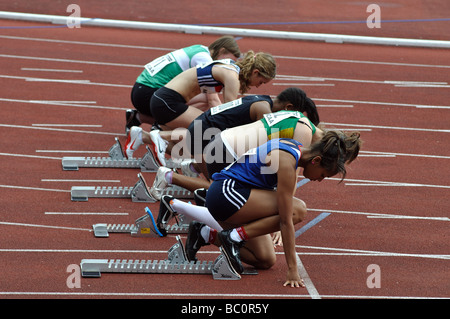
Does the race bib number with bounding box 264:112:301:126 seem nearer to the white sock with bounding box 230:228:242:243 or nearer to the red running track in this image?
the white sock with bounding box 230:228:242:243

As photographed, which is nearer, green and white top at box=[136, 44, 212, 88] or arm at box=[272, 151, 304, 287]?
arm at box=[272, 151, 304, 287]

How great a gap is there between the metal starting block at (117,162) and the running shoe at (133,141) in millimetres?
92

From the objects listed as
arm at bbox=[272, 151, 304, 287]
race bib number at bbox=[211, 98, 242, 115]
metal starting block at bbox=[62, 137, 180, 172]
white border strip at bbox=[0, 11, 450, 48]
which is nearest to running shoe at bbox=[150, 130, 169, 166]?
metal starting block at bbox=[62, 137, 180, 172]

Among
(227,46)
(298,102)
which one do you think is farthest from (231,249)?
(227,46)

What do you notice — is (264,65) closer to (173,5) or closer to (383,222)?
(383,222)

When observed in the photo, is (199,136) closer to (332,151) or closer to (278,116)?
(278,116)

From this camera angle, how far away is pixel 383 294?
5.45 metres

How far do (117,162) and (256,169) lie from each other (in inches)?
116

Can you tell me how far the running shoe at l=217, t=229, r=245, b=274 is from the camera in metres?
5.52

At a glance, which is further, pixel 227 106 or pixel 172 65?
pixel 172 65

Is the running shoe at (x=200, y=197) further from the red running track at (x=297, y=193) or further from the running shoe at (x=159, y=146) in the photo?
the running shoe at (x=159, y=146)

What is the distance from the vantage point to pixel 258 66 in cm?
688

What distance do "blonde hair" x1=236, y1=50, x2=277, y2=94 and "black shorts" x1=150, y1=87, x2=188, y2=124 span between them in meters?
1.01

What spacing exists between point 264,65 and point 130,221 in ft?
6.00
